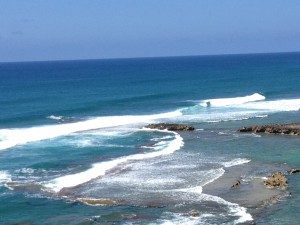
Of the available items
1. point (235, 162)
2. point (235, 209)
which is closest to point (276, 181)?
point (235, 209)

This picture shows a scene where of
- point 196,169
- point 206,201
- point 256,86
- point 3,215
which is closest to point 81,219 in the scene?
point 3,215

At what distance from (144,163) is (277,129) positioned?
18.9m

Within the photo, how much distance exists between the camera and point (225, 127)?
67.6m

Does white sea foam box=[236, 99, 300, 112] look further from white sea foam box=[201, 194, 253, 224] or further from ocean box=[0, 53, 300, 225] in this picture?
white sea foam box=[201, 194, 253, 224]

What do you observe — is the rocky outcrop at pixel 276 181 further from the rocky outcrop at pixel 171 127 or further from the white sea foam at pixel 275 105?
the white sea foam at pixel 275 105

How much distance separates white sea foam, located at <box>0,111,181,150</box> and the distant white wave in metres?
11.6

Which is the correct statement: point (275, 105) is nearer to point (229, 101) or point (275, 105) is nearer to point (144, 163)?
point (229, 101)

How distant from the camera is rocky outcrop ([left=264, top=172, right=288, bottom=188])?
42094 millimetres

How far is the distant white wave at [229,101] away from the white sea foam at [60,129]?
11.6 meters

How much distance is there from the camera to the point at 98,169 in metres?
48.4

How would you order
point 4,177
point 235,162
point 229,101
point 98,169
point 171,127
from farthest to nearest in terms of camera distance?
1. point 229,101
2. point 171,127
3. point 235,162
4. point 98,169
5. point 4,177

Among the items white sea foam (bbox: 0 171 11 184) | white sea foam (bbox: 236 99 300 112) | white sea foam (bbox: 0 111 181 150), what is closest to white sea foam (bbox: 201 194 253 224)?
white sea foam (bbox: 0 171 11 184)

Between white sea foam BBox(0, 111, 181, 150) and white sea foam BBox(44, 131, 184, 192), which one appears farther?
white sea foam BBox(0, 111, 181, 150)

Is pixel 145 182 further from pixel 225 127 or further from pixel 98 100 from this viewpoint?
pixel 98 100
